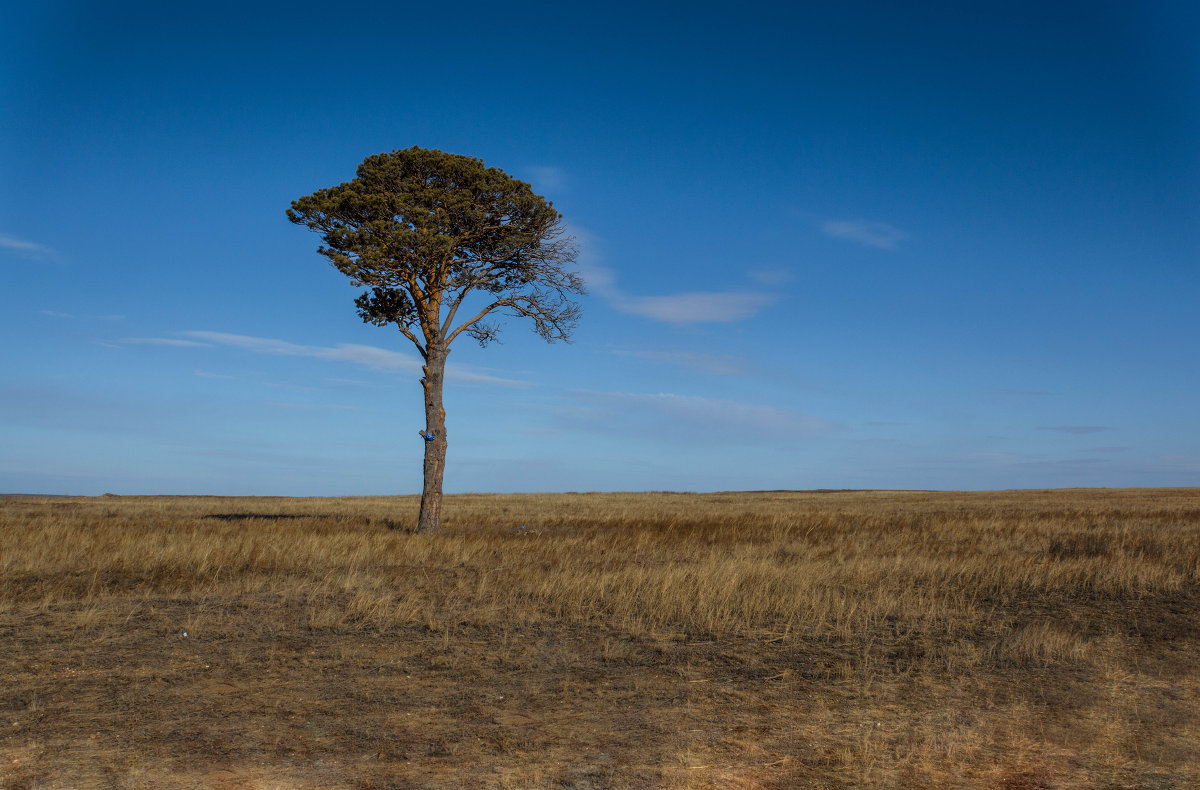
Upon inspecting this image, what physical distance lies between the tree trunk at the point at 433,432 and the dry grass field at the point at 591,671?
596 cm

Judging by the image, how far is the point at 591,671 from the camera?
730 centimetres

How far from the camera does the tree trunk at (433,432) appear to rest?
826 inches

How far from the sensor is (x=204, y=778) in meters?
4.56

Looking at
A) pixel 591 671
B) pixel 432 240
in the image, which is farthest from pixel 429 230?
pixel 591 671

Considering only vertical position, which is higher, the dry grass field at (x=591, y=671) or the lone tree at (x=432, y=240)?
the lone tree at (x=432, y=240)

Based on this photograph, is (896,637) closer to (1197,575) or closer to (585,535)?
(1197,575)

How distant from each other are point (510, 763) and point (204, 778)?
5.84 ft

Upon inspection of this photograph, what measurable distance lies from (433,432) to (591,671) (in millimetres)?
14637

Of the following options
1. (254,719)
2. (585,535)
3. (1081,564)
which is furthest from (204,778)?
(585,535)

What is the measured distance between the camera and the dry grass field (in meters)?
4.83

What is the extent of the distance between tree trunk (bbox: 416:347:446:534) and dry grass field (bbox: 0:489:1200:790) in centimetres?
596

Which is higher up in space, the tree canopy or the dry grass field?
the tree canopy

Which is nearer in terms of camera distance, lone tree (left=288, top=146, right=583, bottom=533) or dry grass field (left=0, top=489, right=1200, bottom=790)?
dry grass field (left=0, top=489, right=1200, bottom=790)

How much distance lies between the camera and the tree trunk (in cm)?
2097
